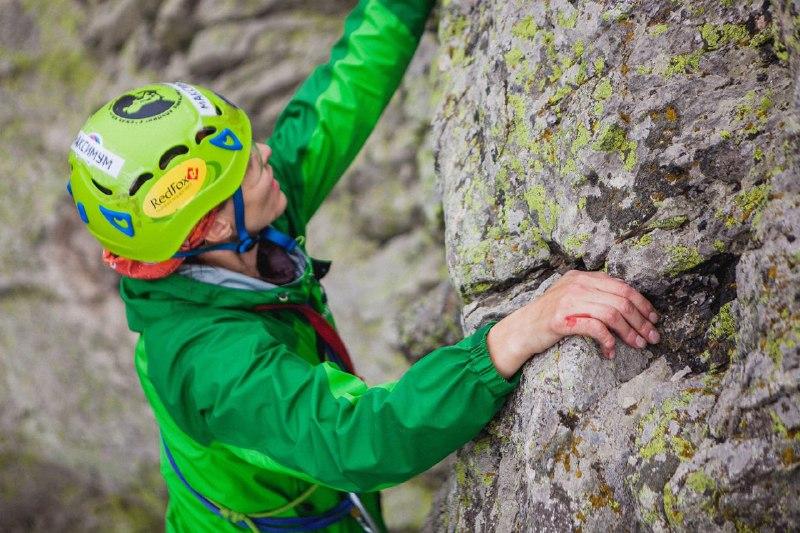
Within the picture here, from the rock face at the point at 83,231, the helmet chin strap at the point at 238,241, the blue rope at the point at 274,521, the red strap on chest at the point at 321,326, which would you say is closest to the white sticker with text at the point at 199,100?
the helmet chin strap at the point at 238,241

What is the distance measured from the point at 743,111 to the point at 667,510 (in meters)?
1.66

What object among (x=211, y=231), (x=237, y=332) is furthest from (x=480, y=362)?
(x=211, y=231)

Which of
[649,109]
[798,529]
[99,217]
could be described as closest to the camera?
[798,529]

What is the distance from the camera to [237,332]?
13.2ft

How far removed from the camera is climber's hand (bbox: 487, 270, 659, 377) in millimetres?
3277

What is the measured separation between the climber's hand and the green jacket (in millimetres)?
209

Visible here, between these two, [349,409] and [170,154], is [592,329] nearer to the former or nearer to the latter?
[349,409]

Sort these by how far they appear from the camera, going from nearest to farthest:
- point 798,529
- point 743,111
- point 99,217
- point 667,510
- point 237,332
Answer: point 798,529 < point 667,510 < point 743,111 < point 237,332 < point 99,217

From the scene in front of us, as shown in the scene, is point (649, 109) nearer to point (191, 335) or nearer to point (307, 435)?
point (307, 435)

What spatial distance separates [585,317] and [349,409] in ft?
3.82

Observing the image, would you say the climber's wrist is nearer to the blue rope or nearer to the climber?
the climber

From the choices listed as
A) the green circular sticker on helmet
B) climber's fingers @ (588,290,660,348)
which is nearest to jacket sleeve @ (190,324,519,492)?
Result: climber's fingers @ (588,290,660,348)

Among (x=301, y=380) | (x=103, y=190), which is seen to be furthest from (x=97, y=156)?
(x=301, y=380)

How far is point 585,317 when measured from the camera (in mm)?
3275
